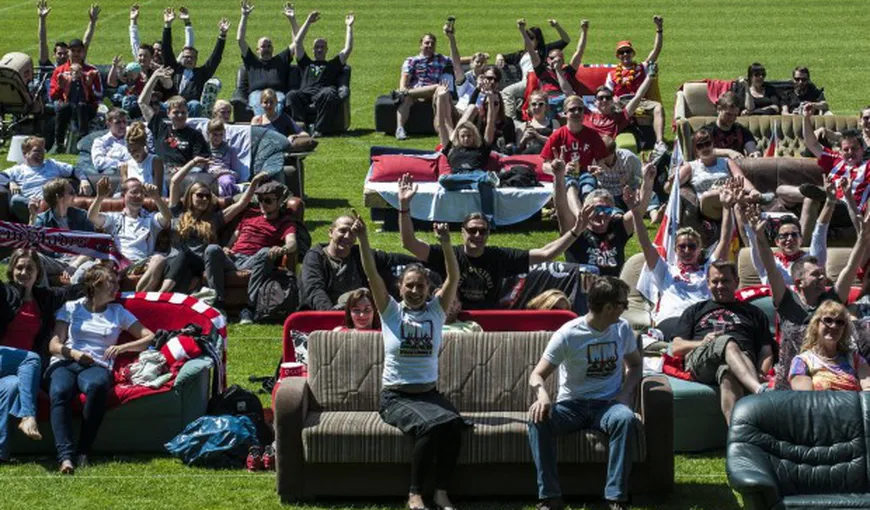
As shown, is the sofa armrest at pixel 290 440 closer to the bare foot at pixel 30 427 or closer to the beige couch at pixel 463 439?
the beige couch at pixel 463 439

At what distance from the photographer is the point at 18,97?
21562 millimetres

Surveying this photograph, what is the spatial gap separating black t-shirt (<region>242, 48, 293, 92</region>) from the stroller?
2669 mm

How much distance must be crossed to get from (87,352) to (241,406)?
1.11 metres

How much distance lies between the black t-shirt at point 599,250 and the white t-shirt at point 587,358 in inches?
154

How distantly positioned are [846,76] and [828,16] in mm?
6526

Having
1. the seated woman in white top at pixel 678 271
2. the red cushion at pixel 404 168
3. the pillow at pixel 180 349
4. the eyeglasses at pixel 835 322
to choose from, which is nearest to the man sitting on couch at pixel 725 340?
the eyeglasses at pixel 835 322

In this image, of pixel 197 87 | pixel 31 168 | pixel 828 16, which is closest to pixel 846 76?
pixel 828 16

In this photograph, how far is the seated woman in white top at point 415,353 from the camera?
9977mm

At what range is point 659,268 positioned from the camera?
1289cm

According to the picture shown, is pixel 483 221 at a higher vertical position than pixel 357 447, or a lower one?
higher

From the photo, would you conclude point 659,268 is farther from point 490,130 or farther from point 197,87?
point 197,87

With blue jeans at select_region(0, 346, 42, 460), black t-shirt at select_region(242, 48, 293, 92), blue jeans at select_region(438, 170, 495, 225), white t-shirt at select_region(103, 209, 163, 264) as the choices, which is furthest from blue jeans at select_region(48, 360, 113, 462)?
black t-shirt at select_region(242, 48, 293, 92)

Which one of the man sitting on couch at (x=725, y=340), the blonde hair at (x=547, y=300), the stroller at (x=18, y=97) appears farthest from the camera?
the stroller at (x=18, y=97)

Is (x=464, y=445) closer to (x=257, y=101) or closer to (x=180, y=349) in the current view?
(x=180, y=349)
